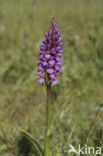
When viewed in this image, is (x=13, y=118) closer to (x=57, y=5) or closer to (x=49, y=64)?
(x=49, y=64)

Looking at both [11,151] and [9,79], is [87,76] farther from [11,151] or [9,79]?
[11,151]

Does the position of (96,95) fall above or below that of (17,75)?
below

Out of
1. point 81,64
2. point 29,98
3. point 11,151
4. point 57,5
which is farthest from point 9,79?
point 57,5

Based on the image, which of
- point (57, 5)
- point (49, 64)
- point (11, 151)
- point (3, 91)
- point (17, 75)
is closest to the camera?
point (49, 64)

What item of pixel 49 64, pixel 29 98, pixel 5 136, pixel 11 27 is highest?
pixel 11 27

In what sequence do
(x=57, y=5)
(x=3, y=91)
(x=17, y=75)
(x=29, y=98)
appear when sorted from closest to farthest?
(x=29, y=98) → (x=3, y=91) → (x=17, y=75) → (x=57, y=5)

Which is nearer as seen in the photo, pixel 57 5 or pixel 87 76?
pixel 87 76

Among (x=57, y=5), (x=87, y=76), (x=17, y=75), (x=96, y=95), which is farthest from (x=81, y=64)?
(x=57, y=5)

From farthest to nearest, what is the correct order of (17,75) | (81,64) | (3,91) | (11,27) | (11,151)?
(11,27), (81,64), (17,75), (3,91), (11,151)

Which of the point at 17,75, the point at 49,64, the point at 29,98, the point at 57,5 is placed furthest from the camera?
the point at 57,5
